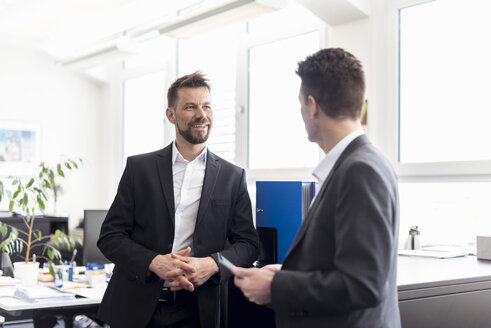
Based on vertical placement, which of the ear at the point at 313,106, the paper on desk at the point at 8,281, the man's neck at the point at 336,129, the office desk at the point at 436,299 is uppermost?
the ear at the point at 313,106

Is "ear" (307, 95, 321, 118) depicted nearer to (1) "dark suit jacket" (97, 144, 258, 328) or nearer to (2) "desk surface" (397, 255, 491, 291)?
(2) "desk surface" (397, 255, 491, 291)

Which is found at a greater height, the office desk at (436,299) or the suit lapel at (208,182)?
the suit lapel at (208,182)

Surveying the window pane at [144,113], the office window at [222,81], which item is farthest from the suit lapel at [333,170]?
the window pane at [144,113]

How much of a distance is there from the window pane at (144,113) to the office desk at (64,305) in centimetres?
347

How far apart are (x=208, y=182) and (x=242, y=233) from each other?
252mm

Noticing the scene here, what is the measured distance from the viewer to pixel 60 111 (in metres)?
7.47

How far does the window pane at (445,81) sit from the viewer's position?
3.71m

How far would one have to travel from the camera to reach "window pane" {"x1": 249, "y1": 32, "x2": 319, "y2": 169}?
499 cm

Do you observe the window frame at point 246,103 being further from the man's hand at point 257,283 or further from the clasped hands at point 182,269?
the man's hand at point 257,283

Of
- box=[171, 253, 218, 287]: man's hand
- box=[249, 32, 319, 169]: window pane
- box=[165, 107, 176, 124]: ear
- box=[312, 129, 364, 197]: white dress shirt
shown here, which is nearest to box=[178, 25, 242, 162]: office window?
box=[249, 32, 319, 169]: window pane

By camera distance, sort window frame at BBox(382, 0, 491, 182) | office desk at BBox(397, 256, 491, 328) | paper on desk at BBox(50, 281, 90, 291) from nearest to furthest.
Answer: office desk at BBox(397, 256, 491, 328), paper on desk at BBox(50, 281, 90, 291), window frame at BBox(382, 0, 491, 182)

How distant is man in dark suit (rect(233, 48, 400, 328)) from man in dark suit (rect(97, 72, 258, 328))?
0.80 m

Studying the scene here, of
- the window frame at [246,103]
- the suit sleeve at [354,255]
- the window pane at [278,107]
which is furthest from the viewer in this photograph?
the window frame at [246,103]

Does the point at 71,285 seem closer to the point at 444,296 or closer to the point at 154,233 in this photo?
the point at 154,233
